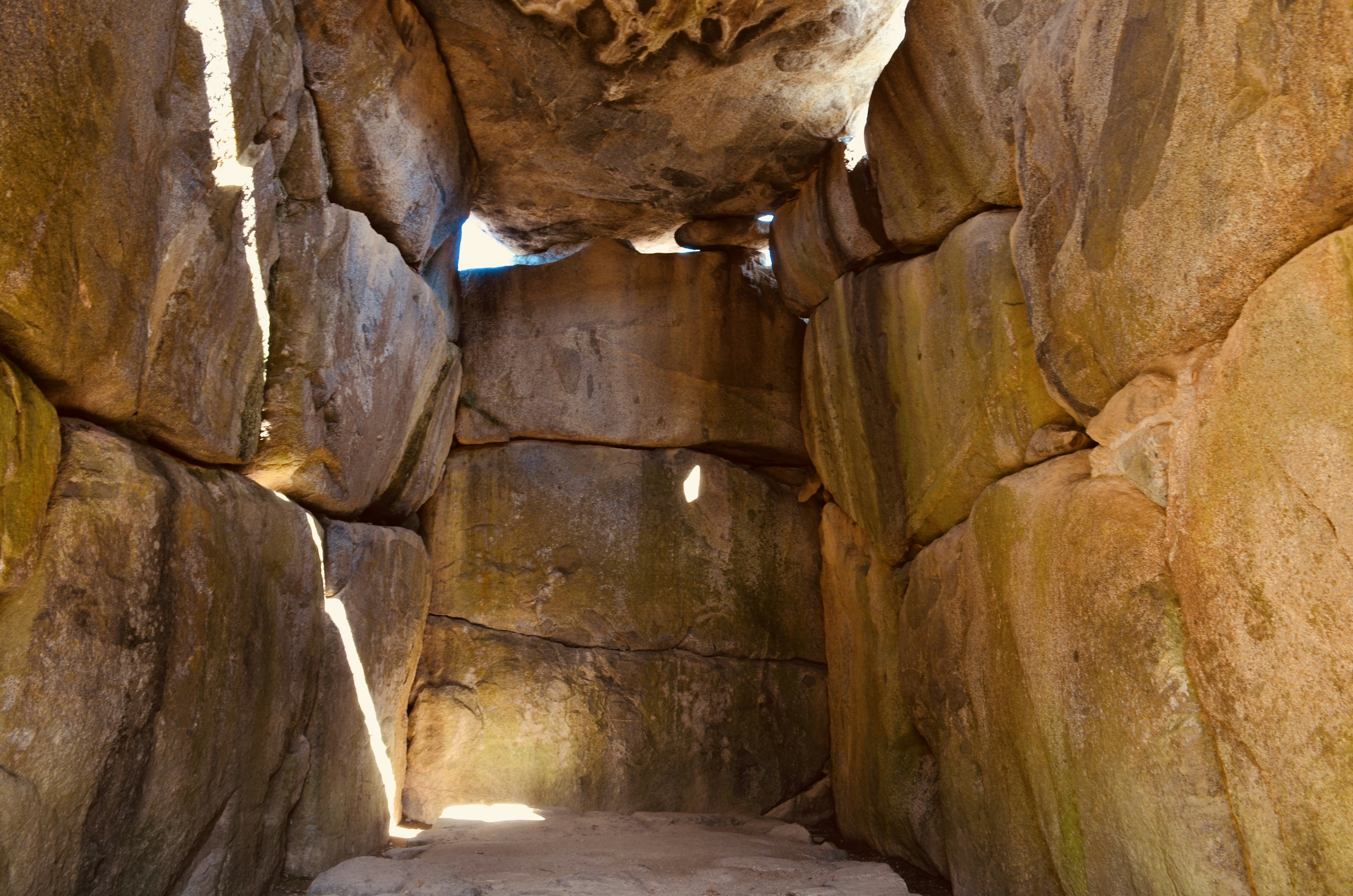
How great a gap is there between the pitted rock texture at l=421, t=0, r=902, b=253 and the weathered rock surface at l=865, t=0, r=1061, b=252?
0.56 m

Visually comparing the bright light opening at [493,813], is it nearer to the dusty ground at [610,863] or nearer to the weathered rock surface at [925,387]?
the dusty ground at [610,863]

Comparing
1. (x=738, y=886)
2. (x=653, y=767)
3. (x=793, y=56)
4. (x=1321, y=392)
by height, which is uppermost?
(x=793, y=56)

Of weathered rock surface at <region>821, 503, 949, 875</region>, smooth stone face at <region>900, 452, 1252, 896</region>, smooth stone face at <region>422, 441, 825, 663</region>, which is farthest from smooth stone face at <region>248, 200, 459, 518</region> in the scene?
smooth stone face at <region>900, 452, 1252, 896</region>

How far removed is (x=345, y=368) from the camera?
455 centimetres

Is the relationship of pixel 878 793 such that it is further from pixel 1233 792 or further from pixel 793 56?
pixel 793 56

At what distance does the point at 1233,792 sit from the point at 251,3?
4372 mm

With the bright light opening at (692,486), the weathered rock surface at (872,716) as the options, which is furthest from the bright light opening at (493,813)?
the bright light opening at (692,486)

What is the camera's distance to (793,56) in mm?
5625

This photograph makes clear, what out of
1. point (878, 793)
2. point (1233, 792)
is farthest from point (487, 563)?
point (1233, 792)

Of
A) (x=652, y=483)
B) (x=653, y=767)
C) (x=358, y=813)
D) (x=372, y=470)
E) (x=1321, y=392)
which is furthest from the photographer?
(x=652, y=483)

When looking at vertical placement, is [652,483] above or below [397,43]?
below

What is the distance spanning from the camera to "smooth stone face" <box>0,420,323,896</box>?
98.3 inches

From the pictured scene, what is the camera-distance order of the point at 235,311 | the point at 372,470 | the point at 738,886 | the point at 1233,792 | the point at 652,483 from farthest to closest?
the point at 652,483, the point at 372,470, the point at 738,886, the point at 235,311, the point at 1233,792

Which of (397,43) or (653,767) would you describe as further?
(653,767)
